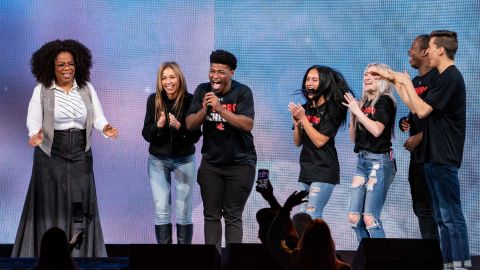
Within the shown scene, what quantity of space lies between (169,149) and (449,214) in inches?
82.9

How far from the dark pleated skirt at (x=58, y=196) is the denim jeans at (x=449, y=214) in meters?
2.39

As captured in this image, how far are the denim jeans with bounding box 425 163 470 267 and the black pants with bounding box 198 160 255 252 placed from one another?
1.36 meters

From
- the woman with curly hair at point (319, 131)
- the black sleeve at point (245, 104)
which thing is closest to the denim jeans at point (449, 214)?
the woman with curly hair at point (319, 131)

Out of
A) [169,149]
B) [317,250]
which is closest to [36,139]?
[169,149]

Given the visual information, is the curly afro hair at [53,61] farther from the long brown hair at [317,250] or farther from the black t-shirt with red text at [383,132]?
the long brown hair at [317,250]

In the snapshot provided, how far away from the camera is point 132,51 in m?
7.96

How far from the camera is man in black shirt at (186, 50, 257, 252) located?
6.29 meters

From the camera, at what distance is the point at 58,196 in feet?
20.7

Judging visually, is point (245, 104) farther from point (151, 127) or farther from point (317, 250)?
point (317, 250)

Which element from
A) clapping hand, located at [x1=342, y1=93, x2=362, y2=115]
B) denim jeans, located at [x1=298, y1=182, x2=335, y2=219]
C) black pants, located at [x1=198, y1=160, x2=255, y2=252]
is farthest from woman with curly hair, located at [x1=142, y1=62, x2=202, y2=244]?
clapping hand, located at [x1=342, y1=93, x2=362, y2=115]

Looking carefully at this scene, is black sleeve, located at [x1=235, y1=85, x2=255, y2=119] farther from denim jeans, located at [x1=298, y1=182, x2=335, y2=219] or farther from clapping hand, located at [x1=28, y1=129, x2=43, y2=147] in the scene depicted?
clapping hand, located at [x1=28, y1=129, x2=43, y2=147]

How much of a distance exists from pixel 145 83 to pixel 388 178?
272cm

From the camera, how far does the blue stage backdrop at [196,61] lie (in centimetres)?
761

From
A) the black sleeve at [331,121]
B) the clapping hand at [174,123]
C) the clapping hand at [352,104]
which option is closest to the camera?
the clapping hand at [352,104]
